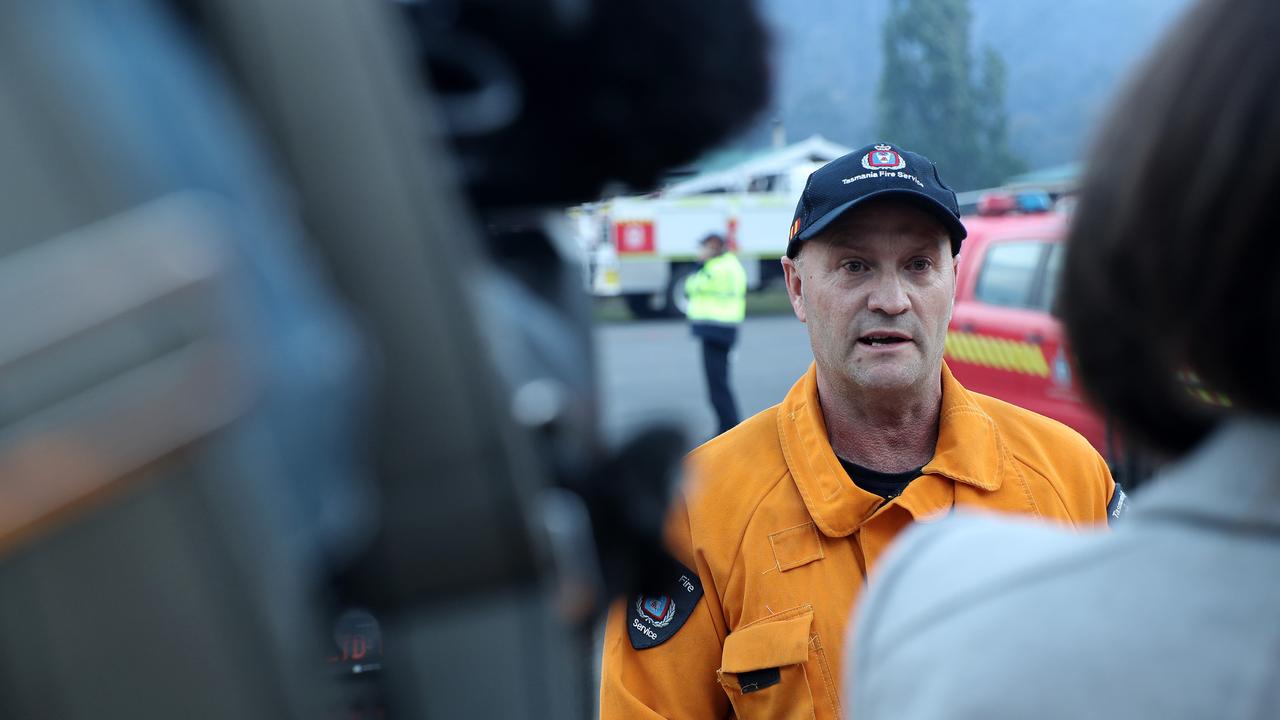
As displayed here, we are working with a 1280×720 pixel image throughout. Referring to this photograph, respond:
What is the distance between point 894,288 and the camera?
8.13 ft

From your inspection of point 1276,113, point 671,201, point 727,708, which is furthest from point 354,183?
point 671,201

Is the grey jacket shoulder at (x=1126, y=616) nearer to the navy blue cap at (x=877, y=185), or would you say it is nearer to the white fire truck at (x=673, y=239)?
the navy blue cap at (x=877, y=185)

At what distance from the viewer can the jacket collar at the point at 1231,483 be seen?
2.48ft

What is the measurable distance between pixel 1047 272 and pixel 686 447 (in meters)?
6.76

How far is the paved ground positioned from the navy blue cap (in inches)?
265

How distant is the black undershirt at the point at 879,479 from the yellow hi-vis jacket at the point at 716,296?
27.7ft

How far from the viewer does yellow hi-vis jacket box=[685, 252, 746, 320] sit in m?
10.8

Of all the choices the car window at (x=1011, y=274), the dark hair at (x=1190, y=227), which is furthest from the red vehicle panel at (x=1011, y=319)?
the dark hair at (x=1190, y=227)

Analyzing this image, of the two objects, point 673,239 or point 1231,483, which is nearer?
point 1231,483

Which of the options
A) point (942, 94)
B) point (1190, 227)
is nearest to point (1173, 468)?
point (1190, 227)

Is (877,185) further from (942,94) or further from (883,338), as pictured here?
(942,94)

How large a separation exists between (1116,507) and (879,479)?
0.44 meters

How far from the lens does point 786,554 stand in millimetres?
2092

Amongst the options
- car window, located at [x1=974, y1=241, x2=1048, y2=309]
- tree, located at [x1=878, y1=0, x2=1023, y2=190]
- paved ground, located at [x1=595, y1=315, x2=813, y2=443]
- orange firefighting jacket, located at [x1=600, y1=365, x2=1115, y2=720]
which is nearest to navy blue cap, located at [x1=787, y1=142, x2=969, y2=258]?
orange firefighting jacket, located at [x1=600, y1=365, x2=1115, y2=720]
